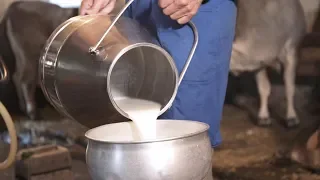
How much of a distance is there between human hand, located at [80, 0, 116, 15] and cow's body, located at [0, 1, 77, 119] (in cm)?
140

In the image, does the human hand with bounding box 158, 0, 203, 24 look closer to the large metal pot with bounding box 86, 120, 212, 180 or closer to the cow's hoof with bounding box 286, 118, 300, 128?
the large metal pot with bounding box 86, 120, 212, 180

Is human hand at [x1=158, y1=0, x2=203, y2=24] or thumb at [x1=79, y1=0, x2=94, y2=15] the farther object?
thumb at [x1=79, y1=0, x2=94, y2=15]

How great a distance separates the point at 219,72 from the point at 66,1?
1.57 m

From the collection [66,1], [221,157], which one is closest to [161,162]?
[221,157]

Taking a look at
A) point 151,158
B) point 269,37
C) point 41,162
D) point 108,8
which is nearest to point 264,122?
point 269,37

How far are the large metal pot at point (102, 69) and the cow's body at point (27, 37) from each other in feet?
5.04

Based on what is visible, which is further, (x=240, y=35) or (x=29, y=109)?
(x=29, y=109)

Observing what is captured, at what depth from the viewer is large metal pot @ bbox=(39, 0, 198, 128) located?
0.78 meters

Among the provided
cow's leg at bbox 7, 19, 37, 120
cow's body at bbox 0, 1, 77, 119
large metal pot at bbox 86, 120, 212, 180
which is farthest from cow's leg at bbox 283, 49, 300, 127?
large metal pot at bbox 86, 120, 212, 180

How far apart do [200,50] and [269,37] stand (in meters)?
1.32

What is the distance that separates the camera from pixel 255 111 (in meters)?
2.45

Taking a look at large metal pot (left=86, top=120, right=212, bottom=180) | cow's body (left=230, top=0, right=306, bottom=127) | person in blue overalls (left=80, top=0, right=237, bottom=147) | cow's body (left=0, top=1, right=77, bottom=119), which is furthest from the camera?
cow's body (left=0, top=1, right=77, bottom=119)

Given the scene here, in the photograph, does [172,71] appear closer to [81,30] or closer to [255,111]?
[81,30]

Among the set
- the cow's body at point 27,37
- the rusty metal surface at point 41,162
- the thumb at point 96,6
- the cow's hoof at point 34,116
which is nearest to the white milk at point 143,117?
the thumb at point 96,6
